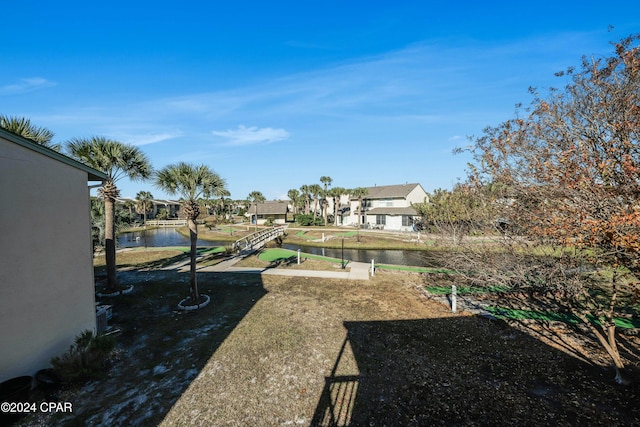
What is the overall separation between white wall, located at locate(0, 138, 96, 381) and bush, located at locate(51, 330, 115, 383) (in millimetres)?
423

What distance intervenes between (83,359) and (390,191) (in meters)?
50.0

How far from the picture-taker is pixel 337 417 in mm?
5141

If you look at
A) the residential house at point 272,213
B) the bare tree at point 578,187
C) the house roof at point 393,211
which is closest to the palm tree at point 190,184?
the bare tree at point 578,187

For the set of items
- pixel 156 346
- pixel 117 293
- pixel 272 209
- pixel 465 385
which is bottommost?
pixel 465 385

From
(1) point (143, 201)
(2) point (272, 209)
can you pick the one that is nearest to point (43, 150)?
(2) point (272, 209)

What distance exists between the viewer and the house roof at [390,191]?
160 feet

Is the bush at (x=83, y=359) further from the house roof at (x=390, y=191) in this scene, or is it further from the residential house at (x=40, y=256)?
the house roof at (x=390, y=191)

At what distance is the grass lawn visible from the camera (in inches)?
203

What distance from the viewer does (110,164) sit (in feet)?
39.5

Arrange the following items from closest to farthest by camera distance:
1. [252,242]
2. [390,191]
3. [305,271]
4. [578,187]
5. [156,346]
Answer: [578,187] < [156,346] < [305,271] < [252,242] < [390,191]

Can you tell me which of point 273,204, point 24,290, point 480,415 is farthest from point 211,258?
point 273,204

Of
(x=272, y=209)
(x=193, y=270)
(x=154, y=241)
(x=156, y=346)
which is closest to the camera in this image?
(x=156, y=346)

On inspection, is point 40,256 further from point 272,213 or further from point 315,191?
point 272,213

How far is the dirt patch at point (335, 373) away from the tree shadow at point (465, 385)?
1.1 inches
